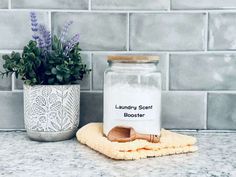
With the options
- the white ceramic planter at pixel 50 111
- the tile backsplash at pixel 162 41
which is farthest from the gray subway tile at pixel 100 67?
the white ceramic planter at pixel 50 111

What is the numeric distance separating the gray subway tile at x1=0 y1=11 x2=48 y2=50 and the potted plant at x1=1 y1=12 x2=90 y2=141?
3.1 inches

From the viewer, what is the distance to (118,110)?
0.76 m

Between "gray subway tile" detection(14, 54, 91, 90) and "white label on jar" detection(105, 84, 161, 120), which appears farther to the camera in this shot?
"gray subway tile" detection(14, 54, 91, 90)

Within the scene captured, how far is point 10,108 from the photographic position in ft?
3.02

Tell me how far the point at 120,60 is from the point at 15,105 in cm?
31

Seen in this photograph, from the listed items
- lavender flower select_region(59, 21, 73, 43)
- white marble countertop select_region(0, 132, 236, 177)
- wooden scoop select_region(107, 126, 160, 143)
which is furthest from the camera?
lavender flower select_region(59, 21, 73, 43)

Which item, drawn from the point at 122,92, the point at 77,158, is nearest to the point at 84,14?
the point at 122,92

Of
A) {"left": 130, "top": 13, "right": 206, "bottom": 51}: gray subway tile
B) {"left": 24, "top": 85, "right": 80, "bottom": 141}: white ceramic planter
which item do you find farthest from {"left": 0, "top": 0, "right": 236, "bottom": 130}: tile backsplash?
{"left": 24, "top": 85, "right": 80, "bottom": 141}: white ceramic planter

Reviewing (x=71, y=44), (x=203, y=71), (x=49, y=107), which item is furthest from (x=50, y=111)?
(x=203, y=71)

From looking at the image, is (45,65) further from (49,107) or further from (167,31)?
(167,31)

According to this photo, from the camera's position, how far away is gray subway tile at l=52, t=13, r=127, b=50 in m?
0.91

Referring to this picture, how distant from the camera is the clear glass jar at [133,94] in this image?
0.75 metres

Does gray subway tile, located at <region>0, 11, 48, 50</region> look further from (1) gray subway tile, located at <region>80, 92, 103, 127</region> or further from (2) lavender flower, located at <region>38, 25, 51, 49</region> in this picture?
(1) gray subway tile, located at <region>80, 92, 103, 127</region>

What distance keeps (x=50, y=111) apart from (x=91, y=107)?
0.15m
